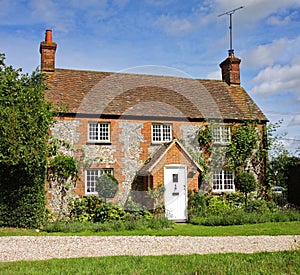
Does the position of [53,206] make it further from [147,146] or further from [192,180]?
Answer: [192,180]

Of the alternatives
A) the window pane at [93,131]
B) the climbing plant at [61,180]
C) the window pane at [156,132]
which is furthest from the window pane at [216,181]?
the climbing plant at [61,180]

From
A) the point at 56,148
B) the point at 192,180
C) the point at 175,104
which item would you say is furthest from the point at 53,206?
the point at 175,104

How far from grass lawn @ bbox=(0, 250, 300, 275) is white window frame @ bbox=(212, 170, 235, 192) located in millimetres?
11723

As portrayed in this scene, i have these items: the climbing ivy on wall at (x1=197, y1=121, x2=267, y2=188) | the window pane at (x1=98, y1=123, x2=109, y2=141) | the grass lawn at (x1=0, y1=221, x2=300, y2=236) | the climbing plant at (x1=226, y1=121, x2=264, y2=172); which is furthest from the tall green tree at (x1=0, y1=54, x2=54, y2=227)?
the climbing plant at (x1=226, y1=121, x2=264, y2=172)

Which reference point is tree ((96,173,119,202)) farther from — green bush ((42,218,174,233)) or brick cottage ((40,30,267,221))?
green bush ((42,218,174,233))

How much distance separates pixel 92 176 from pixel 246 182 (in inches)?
319

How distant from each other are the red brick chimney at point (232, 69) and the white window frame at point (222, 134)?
434 cm

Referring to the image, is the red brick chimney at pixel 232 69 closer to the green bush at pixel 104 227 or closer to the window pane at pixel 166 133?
the window pane at pixel 166 133

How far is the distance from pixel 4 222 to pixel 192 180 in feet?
30.0

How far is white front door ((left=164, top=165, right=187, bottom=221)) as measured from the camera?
19.2m

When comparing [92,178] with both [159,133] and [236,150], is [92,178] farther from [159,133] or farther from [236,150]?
[236,150]

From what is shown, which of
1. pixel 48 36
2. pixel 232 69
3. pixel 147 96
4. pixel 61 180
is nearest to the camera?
pixel 61 180

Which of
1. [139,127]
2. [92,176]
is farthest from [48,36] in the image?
[92,176]

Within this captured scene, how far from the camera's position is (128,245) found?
1134cm
